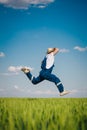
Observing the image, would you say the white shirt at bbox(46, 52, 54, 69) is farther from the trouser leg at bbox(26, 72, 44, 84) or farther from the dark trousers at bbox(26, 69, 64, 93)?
the trouser leg at bbox(26, 72, 44, 84)

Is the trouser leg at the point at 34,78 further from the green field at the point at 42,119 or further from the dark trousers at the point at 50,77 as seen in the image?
the green field at the point at 42,119

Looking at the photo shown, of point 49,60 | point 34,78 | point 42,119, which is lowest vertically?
point 42,119

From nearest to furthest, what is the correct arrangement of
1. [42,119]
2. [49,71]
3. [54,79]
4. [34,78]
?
[42,119]
[54,79]
[49,71]
[34,78]

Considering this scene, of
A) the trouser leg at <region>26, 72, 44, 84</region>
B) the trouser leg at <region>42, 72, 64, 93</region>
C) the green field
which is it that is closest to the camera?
the green field

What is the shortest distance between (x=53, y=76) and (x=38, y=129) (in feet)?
17.5

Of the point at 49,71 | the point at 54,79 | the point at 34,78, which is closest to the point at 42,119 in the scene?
the point at 54,79

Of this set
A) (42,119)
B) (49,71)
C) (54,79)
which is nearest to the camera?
(42,119)

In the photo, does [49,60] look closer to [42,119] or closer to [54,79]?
[54,79]

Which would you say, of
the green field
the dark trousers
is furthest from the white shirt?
the green field

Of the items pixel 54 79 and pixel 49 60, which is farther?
pixel 49 60

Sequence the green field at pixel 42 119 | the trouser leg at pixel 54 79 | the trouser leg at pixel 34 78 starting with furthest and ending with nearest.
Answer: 1. the trouser leg at pixel 34 78
2. the trouser leg at pixel 54 79
3. the green field at pixel 42 119

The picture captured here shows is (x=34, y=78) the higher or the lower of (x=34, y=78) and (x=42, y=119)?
the higher

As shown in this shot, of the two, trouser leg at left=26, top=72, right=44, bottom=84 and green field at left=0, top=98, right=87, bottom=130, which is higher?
trouser leg at left=26, top=72, right=44, bottom=84

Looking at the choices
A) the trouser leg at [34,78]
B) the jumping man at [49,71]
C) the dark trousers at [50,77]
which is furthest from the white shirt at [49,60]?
the trouser leg at [34,78]
